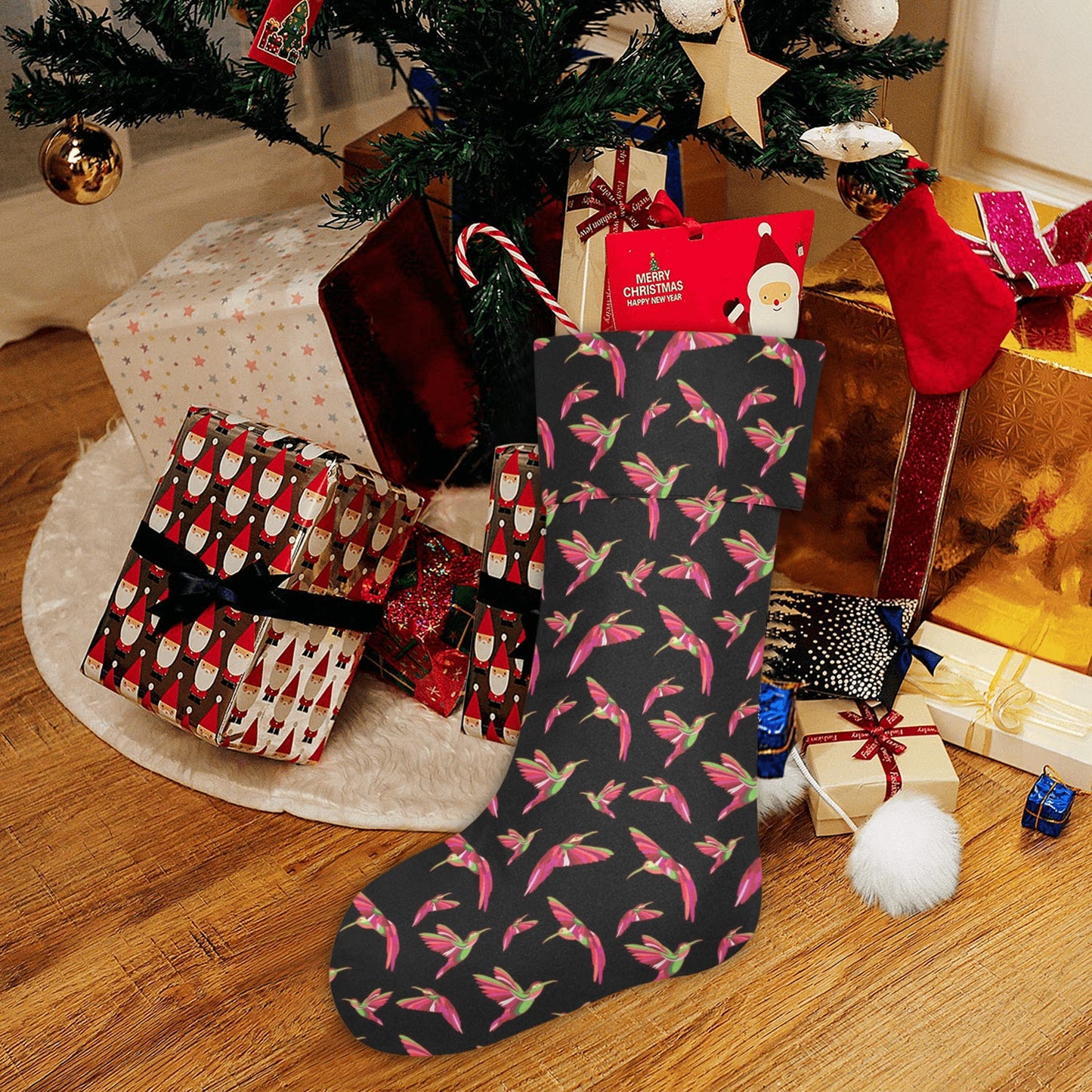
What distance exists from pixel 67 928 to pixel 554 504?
1.78ft

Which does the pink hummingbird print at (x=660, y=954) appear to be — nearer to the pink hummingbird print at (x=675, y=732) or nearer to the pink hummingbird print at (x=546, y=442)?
the pink hummingbird print at (x=675, y=732)

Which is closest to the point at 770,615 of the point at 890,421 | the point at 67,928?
the point at 890,421

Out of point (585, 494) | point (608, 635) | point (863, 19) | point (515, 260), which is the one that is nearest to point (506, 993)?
point (608, 635)

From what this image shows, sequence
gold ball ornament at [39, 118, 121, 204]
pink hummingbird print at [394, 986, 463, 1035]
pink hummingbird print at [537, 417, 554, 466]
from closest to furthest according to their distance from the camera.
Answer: pink hummingbird print at [394, 986, 463, 1035]
pink hummingbird print at [537, 417, 554, 466]
gold ball ornament at [39, 118, 121, 204]

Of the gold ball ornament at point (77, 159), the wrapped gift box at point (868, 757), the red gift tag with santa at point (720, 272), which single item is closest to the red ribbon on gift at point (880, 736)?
the wrapped gift box at point (868, 757)

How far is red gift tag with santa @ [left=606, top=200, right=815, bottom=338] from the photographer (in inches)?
35.2

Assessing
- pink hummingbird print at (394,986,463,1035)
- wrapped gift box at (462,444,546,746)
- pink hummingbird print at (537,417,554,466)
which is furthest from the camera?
wrapped gift box at (462,444,546,746)

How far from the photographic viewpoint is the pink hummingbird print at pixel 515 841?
2.77 feet

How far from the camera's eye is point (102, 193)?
3.84 ft

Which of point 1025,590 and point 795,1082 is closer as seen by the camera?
point 795,1082

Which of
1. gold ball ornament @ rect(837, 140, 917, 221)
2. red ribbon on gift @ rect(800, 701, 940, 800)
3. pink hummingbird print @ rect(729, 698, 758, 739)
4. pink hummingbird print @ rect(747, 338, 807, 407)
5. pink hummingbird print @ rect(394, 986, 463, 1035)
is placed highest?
gold ball ornament @ rect(837, 140, 917, 221)

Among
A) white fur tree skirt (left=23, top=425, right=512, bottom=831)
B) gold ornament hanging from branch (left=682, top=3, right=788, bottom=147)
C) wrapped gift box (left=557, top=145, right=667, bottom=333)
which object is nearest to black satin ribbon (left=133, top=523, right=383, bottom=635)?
white fur tree skirt (left=23, top=425, right=512, bottom=831)

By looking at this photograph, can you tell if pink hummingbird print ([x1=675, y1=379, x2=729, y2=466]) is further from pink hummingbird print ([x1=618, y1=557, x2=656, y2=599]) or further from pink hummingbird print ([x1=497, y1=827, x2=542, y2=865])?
pink hummingbird print ([x1=497, y1=827, x2=542, y2=865])

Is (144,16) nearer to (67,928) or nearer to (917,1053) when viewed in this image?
(67,928)
